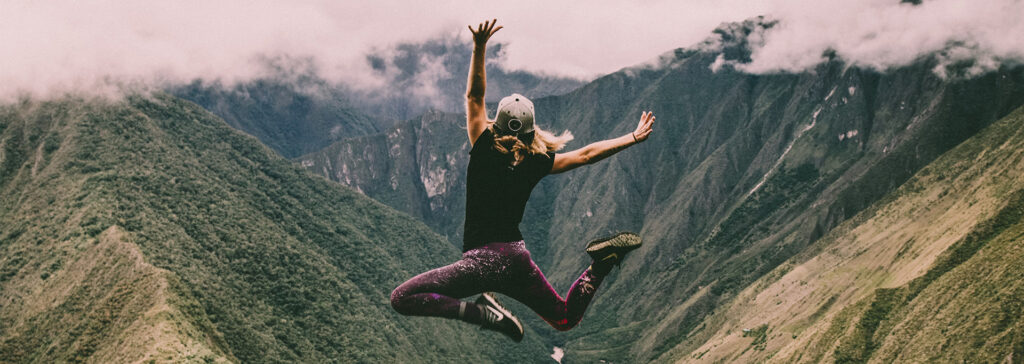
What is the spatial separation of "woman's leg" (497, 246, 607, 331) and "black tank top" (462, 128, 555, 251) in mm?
582

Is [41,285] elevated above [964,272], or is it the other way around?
[41,285]

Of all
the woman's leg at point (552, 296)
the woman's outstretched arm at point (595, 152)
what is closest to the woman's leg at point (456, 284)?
the woman's leg at point (552, 296)

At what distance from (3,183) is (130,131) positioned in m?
29.6

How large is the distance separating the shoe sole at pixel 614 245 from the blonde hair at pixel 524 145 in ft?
4.37

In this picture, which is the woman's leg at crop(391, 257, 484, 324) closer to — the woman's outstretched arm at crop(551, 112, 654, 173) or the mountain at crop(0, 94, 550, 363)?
the woman's outstretched arm at crop(551, 112, 654, 173)

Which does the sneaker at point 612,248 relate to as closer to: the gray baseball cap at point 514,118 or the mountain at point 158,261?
the gray baseball cap at point 514,118

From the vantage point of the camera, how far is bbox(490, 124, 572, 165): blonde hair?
24.3ft

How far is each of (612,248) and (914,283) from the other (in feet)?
355

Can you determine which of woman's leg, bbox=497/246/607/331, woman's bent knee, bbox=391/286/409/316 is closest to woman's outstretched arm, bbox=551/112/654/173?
woman's leg, bbox=497/246/607/331

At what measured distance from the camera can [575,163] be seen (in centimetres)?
808

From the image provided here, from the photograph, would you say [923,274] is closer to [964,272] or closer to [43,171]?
[964,272]

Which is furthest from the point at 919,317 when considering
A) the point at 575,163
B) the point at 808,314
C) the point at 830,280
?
the point at 575,163

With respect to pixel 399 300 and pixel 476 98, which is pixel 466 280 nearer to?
pixel 399 300

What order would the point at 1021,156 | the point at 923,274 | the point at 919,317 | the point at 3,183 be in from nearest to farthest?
1. the point at 919,317
2. the point at 923,274
3. the point at 1021,156
4. the point at 3,183
